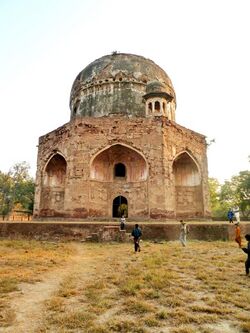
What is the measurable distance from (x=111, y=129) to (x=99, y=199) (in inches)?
147

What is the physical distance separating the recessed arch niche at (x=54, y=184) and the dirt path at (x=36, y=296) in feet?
33.3

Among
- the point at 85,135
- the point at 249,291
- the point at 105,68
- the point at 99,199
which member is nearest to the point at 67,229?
the point at 99,199

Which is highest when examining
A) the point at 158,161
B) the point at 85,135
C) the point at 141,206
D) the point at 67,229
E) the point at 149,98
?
the point at 149,98

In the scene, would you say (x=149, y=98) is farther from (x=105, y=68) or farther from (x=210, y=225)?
(x=210, y=225)

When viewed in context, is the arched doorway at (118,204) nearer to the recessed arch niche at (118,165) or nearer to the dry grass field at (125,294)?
the recessed arch niche at (118,165)

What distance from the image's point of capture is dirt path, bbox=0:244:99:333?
3160mm

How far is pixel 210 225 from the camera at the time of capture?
10.9m

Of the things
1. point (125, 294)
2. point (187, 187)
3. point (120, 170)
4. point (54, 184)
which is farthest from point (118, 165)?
point (125, 294)

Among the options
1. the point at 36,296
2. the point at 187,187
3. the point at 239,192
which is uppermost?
the point at 239,192

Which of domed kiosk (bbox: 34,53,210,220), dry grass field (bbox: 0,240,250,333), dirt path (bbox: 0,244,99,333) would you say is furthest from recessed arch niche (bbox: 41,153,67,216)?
dirt path (bbox: 0,244,99,333)

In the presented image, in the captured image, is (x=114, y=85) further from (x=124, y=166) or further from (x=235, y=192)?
(x=235, y=192)

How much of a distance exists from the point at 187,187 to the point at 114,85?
26.6 feet

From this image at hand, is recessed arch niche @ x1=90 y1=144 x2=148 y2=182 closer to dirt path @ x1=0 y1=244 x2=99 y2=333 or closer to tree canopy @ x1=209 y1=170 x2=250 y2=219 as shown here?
dirt path @ x1=0 y1=244 x2=99 y2=333

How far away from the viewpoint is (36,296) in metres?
4.20
